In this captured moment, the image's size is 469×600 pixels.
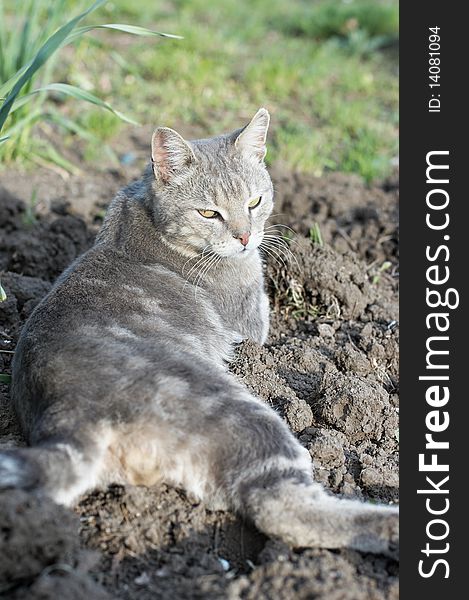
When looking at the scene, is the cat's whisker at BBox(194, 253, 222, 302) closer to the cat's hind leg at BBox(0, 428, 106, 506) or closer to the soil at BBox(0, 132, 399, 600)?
the soil at BBox(0, 132, 399, 600)

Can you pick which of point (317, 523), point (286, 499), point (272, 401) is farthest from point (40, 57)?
point (317, 523)

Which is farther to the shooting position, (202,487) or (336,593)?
(202,487)

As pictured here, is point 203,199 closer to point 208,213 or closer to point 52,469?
point 208,213

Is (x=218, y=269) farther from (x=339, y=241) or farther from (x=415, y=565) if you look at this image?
(x=415, y=565)

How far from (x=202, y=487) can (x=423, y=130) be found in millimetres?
2385

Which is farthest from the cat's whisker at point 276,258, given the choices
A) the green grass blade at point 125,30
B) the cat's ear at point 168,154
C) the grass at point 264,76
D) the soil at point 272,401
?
the grass at point 264,76

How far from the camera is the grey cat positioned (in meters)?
2.74

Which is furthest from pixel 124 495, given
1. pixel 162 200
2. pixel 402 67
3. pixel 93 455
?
pixel 402 67

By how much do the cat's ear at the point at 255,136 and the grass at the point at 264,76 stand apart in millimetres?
1898

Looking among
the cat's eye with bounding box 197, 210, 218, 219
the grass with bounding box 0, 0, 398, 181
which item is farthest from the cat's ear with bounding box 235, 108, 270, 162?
the grass with bounding box 0, 0, 398, 181

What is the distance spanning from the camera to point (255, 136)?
13.7ft

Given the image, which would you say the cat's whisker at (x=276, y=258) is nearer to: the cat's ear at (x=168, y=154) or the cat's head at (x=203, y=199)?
the cat's head at (x=203, y=199)

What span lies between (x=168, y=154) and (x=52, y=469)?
1.87m

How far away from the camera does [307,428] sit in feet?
11.8
